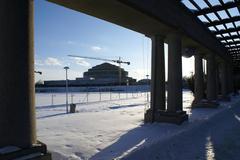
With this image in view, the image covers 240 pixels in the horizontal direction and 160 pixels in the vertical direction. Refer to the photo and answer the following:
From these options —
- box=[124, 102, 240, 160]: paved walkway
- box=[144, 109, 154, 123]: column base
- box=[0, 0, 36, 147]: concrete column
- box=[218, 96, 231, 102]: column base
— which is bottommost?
box=[124, 102, 240, 160]: paved walkway

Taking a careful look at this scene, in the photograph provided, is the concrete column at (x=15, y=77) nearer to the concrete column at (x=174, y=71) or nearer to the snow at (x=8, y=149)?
the snow at (x=8, y=149)

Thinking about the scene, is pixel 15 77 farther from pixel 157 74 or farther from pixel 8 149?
pixel 157 74

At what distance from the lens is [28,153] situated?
4770mm

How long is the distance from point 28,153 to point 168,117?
23.7 feet

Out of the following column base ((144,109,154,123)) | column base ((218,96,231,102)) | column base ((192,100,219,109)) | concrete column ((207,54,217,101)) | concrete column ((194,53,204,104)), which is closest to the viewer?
column base ((144,109,154,123))

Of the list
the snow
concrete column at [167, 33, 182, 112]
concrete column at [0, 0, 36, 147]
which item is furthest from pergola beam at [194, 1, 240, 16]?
the snow

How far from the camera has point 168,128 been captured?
33.3 feet

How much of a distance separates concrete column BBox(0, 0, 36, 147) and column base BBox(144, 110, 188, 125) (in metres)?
6.87

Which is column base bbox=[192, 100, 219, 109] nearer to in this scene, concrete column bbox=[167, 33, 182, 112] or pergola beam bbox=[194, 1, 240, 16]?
concrete column bbox=[167, 33, 182, 112]

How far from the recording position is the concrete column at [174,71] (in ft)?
38.6

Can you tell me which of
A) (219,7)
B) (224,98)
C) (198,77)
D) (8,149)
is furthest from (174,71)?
(224,98)

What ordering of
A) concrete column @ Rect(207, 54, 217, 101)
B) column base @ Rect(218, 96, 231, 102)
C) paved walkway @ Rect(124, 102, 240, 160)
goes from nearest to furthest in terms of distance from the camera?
paved walkway @ Rect(124, 102, 240, 160) → concrete column @ Rect(207, 54, 217, 101) → column base @ Rect(218, 96, 231, 102)

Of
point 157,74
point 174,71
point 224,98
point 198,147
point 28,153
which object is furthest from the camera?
point 224,98

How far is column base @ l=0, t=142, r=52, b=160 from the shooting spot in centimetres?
443
